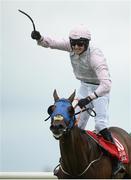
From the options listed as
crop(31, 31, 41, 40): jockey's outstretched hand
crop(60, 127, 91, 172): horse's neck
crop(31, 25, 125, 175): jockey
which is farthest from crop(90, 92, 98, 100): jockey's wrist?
crop(31, 31, 41, 40): jockey's outstretched hand

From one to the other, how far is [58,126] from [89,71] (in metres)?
1.58

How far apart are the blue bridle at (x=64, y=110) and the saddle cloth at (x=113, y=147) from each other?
91 centimetres

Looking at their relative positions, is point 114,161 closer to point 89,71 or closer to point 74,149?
point 74,149

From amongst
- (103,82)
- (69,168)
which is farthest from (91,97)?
(69,168)

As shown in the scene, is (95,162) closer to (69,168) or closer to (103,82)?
(69,168)

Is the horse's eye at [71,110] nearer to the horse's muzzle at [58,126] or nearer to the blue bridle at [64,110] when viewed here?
the blue bridle at [64,110]

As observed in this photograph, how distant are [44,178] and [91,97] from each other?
3050 millimetres

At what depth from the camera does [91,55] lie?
30.0 feet

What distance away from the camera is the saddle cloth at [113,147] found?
9141 millimetres

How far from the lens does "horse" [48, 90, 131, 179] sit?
8.11 meters

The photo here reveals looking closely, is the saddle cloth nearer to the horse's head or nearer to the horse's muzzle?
the horse's head

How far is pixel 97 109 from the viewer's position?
31.0 ft

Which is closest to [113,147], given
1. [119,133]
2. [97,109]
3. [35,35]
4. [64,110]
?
[97,109]

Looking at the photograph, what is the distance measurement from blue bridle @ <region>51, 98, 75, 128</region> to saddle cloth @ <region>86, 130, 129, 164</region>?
91 centimetres
